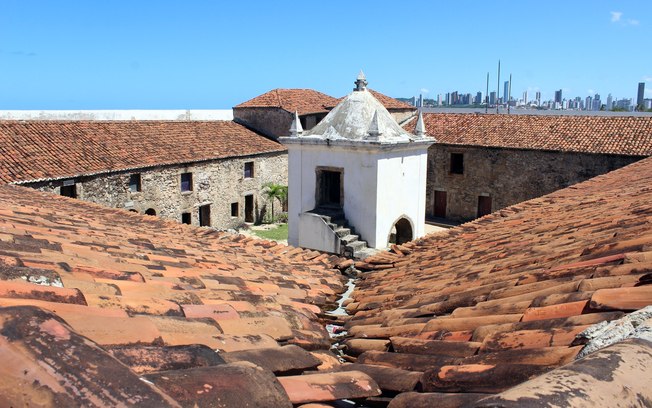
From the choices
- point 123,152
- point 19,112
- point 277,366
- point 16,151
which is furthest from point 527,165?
point 277,366

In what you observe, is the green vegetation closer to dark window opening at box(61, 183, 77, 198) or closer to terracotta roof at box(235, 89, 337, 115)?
terracotta roof at box(235, 89, 337, 115)

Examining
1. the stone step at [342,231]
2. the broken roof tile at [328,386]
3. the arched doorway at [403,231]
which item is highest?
the broken roof tile at [328,386]

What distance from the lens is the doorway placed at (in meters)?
13.7

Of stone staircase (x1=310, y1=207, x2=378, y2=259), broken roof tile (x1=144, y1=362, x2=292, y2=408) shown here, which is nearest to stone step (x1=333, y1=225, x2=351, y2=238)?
stone staircase (x1=310, y1=207, x2=378, y2=259)

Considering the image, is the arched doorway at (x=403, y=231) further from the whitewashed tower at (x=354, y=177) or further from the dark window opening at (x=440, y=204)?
the dark window opening at (x=440, y=204)

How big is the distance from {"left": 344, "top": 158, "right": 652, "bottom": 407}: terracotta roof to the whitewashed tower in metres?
6.41

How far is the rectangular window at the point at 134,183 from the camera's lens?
20875 mm

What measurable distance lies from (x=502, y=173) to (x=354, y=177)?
1460 cm

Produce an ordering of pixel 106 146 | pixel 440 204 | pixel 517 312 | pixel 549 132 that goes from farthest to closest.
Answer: pixel 440 204 < pixel 549 132 < pixel 106 146 < pixel 517 312

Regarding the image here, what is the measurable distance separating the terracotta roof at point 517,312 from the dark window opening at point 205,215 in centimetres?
1923

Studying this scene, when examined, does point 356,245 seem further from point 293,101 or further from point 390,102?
point 390,102

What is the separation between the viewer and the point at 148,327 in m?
2.29

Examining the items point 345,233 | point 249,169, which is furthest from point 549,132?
point 345,233

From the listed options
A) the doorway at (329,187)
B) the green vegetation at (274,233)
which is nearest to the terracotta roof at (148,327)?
the doorway at (329,187)
